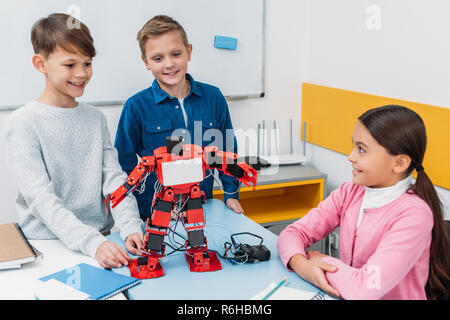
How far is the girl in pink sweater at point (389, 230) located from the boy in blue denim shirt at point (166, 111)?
0.64m

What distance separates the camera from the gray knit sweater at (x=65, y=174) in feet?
4.36

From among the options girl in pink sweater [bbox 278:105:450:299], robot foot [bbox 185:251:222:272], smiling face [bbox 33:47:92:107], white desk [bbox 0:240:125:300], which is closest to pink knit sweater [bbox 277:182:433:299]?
girl in pink sweater [bbox 278:105:450:299]

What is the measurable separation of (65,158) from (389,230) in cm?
102

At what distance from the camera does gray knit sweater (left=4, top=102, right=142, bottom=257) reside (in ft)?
4.36

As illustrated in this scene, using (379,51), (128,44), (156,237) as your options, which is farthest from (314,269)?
(128,44)

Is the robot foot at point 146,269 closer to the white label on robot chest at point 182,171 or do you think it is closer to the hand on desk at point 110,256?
the hand on desk at point 110,256

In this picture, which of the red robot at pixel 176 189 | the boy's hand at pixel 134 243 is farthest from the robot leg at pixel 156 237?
the boy's hand at pixel 134 243

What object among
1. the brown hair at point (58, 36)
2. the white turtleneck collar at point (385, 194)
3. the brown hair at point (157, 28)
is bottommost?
the white turtleneck collar at point (385, 194)

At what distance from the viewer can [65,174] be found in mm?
1456

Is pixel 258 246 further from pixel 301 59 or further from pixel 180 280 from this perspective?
pixel 301 59

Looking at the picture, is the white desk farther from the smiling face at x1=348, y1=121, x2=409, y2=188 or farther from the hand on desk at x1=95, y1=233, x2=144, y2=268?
the smiling face at x1=348, y1=121, x2=409, y2=188

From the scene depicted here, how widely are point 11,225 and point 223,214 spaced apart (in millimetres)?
733

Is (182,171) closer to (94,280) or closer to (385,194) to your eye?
(94,280)
